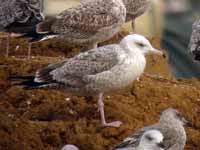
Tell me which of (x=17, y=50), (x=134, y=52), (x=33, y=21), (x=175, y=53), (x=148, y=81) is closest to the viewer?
(x=134, y=52)

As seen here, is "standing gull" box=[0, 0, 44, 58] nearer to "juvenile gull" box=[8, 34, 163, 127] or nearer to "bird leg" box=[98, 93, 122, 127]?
"juvenile gull" box=[8, 34, 163, 127]

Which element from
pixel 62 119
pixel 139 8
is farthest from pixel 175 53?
pixel 62 119

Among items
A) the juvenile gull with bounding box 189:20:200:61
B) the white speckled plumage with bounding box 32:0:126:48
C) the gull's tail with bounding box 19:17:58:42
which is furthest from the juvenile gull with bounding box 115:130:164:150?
the juvenile gull with bounding box 189:20:200:61

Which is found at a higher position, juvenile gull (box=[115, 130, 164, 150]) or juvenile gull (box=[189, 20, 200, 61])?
juvenile gull (box=[115, 130, 164, 150])

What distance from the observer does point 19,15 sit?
14109mm

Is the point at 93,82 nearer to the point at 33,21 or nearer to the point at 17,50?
the point at 33,21

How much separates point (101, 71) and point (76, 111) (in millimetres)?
836

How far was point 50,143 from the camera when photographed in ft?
37.0

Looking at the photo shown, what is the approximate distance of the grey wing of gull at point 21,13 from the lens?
14055 millimetres

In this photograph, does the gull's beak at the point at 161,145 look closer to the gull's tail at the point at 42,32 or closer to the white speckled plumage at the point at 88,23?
the white speckled plumage at the point at 88,23

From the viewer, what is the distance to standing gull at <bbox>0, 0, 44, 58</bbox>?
1402cm

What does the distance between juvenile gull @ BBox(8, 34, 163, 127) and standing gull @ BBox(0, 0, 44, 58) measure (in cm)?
250

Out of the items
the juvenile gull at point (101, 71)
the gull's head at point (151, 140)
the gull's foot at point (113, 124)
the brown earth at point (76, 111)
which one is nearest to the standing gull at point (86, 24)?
the brown earth at point (76, 111)

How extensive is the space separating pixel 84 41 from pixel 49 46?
1.92m
